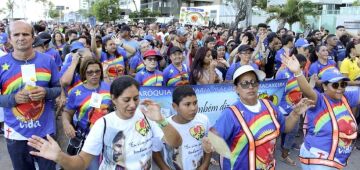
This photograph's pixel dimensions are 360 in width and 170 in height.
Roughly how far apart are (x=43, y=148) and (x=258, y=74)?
5.89ft

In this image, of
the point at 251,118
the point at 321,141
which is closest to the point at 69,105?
the point at 251,118

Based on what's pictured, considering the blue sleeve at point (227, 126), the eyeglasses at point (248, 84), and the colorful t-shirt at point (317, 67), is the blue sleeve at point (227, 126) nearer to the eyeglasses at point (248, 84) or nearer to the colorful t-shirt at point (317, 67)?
the eyeglasses at point (248, 84)

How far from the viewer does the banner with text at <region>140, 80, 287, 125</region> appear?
5.32 m

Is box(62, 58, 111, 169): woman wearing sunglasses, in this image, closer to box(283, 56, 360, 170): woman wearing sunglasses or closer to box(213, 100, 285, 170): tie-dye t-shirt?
box(213, 100, 285, 170): tie-dye t-shirt

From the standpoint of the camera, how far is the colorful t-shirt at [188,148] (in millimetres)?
3408

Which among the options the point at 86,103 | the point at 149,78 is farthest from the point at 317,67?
the point at 86,103

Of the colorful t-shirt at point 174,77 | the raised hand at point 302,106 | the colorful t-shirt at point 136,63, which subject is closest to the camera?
the raised hand at point 302,106

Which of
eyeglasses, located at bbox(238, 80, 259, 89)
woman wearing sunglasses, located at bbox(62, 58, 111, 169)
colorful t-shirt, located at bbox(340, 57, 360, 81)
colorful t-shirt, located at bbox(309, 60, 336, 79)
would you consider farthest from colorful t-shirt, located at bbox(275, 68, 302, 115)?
woman wearing sunglasses, located at bbox(62, 58, 111, 169)

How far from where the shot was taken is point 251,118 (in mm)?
3062

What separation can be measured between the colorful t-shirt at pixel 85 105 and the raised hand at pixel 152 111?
121cm

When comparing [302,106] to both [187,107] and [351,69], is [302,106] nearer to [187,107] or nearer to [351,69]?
[187,107]

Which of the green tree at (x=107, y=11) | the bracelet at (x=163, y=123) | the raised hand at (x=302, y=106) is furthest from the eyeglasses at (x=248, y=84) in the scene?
the green tree at (x=107, y=11)

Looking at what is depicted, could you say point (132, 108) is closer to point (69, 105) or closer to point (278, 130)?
point (278, 130)

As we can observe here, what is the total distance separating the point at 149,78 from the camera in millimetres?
5688
